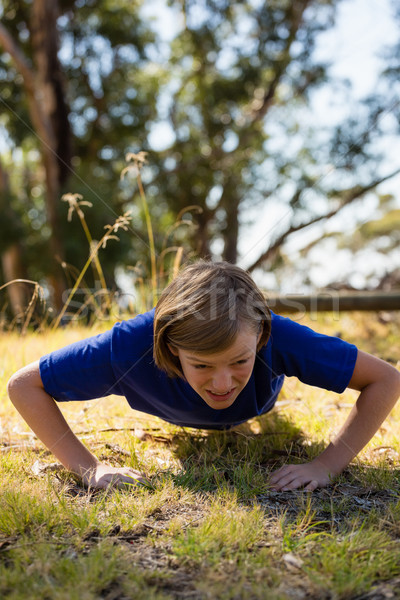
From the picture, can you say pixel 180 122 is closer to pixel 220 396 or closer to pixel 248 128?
pixel 248 128

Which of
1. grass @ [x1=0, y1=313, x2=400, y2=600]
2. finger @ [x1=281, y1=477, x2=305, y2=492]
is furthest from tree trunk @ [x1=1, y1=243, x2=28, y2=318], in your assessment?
finger @ [x1=281, y1=477, x2=305, y2=492]

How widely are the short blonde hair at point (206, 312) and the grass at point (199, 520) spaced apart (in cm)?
49

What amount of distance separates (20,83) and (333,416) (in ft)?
38.2

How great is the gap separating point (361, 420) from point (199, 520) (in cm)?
74

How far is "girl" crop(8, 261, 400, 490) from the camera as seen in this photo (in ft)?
5.84

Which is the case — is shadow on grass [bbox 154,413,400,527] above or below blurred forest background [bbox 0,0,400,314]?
below

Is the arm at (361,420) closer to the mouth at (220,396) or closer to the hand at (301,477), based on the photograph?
the hand at (301,477)

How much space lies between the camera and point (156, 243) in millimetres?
11047

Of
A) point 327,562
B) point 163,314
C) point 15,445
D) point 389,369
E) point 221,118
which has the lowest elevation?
point 15,445

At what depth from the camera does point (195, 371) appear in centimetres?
176

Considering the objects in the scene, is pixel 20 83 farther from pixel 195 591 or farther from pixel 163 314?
pixel 195 591

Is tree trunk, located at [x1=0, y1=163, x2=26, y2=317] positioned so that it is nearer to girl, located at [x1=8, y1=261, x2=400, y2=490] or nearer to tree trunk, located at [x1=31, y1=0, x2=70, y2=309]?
tree trunk, located at [x1=31, y1=0, x2=70, y2=309]

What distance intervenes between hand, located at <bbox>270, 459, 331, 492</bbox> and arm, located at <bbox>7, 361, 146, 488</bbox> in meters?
0.51

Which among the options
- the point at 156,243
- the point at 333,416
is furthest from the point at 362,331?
the point at 156,243
